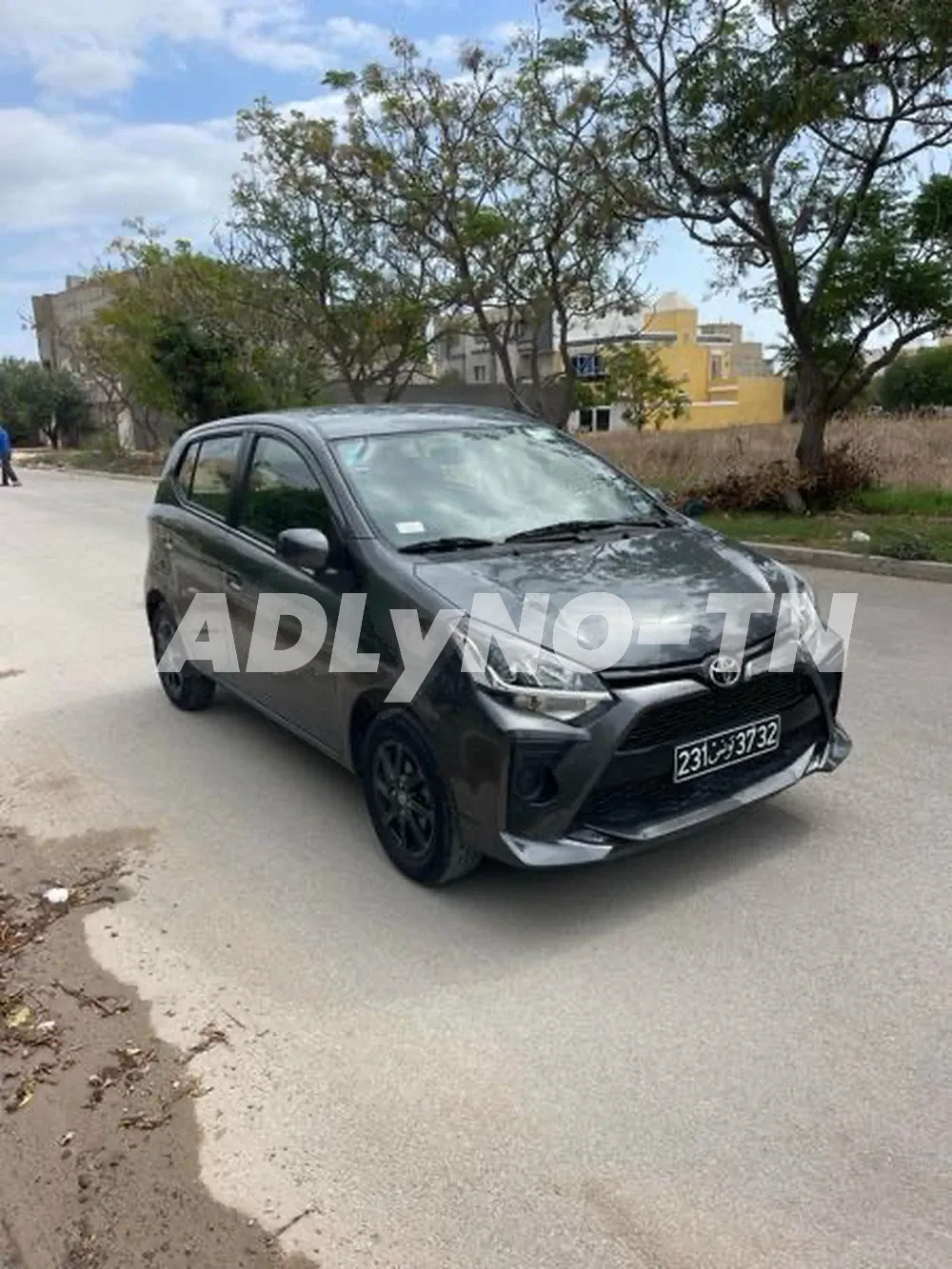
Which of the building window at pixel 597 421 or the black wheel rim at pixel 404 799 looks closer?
the black wheel rim at pixel 404 799

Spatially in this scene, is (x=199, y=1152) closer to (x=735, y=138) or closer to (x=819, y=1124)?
(x=819, y=1124)

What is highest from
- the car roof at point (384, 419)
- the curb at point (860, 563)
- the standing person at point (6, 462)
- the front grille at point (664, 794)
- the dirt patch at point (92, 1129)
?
the car roof at point (384, 419)

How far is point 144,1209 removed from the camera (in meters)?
2.35

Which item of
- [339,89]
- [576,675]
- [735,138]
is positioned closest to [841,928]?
[576,675]

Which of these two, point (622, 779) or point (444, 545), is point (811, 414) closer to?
point (444, 545)

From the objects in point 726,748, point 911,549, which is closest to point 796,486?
point 911,549

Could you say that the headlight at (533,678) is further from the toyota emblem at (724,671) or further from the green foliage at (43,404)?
the green foliage at (43,404)

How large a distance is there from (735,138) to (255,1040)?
10.9 metres

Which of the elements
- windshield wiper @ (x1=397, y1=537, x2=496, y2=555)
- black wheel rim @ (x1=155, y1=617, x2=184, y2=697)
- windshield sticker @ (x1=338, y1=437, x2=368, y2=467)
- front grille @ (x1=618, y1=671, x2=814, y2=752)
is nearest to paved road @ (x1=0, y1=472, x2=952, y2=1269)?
front grille @ (x1=618, y1=671, x2=814, y2=752)

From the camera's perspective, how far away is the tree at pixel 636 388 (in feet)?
93.3

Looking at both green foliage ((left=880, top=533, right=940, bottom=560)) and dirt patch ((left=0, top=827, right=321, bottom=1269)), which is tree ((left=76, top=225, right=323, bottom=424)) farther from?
dirt patch ((left=0, top=827, right=321, bottom=1269))

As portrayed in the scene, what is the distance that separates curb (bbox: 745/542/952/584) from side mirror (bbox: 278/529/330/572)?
16.9 ft

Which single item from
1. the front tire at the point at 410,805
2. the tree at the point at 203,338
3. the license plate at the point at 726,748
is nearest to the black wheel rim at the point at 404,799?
the front tire at the point at 410,805

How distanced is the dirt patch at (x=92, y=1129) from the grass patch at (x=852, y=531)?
7.56 m
